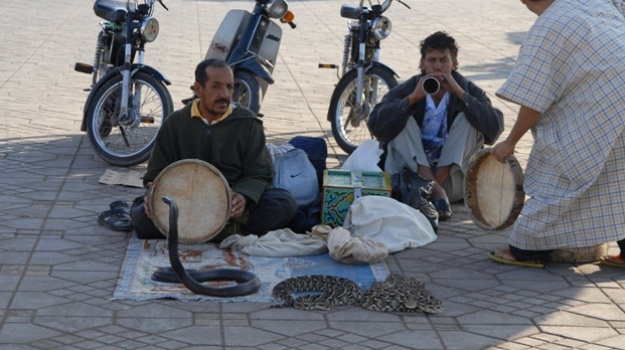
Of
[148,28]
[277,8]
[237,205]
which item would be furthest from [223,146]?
[277,8]

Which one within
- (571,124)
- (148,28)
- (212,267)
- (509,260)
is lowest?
(212,267)

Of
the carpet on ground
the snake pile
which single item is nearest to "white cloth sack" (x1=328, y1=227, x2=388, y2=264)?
the carpet on ground

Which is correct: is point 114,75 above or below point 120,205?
above

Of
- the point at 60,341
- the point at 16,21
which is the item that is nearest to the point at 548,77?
the point at 60,341

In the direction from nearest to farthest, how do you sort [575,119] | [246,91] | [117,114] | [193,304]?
[193,304] < [575,119] < [117,114] < [246,91]

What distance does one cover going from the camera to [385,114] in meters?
7.06

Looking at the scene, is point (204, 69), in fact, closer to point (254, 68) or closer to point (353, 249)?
point (353, 249)

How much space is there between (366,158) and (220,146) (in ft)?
4.07

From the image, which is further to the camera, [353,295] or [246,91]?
[246,91]

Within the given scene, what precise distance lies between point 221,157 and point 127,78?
1885 millimetres

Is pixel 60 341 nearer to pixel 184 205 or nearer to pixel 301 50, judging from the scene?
pixel 184 205

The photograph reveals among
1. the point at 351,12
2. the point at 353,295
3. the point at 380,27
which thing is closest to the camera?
the point at 353,295

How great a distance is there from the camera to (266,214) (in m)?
6.32

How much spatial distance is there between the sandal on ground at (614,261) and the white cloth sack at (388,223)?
94 cm
